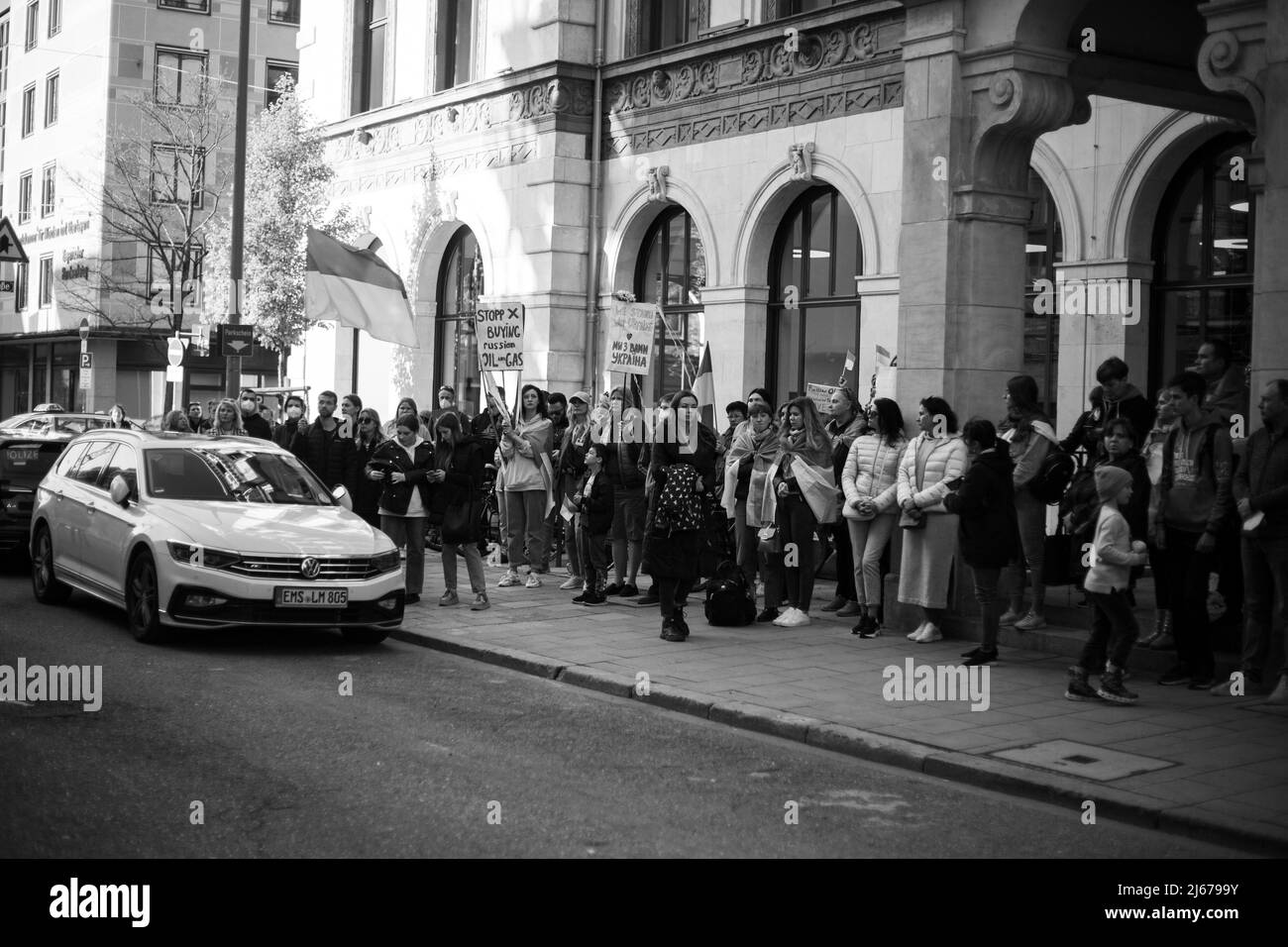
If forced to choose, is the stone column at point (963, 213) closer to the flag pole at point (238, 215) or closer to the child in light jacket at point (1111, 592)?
the child in light jacket at point (1111, 592)

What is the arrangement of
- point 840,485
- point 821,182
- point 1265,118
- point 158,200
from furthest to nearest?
point 158,200, point 821,182, point 840,485, point 1265,118

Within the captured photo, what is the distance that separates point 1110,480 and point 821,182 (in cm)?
1081

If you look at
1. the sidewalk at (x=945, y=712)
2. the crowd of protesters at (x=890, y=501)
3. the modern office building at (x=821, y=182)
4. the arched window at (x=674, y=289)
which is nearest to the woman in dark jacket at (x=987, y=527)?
the crowd of protesters at (x=890, y=501)

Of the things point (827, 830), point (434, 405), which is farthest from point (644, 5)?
point (827, 830)

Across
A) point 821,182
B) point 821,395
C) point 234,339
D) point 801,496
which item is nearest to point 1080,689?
point 801,496

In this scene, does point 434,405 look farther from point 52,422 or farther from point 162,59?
point 162,59

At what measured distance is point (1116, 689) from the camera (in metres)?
9.70

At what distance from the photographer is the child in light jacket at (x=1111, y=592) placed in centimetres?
943

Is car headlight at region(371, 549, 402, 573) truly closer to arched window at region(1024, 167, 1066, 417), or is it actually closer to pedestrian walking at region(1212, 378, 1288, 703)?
pedestrian walking at region(1212, 378, 1288, 703)

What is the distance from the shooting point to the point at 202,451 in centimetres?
1297

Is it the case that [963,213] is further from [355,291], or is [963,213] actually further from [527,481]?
[355,291]

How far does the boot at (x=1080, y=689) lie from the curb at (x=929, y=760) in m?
1.75

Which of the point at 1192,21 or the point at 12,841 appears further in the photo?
the point at 1192,21
